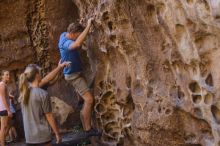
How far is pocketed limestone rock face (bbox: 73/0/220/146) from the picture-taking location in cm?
440

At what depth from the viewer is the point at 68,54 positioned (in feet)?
20.8

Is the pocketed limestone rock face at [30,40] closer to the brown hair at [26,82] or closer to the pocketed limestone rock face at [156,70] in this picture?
the pocketed limestone rock face at [156,70]

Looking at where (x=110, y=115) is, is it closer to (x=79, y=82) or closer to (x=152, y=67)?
(x=79, y=82)

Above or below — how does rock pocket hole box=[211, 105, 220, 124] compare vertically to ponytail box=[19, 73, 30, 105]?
below

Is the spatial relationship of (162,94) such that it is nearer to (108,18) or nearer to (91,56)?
(108,18)

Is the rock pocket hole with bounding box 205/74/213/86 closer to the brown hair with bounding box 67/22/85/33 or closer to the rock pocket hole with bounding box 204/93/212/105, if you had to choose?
the rock pocket hole with bounding box 204/93/212/105

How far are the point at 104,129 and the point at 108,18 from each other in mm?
1717

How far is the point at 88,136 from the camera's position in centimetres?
662

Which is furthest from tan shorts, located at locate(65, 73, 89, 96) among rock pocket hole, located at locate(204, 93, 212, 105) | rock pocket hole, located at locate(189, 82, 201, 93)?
rock pocket hole, located at locate(204, 93, 212, 105)

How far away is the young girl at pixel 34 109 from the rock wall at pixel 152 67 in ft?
3.94

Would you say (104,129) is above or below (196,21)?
below

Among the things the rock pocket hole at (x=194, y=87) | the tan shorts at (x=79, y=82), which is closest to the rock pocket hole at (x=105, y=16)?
the tan shorts at (x=79, y=82)

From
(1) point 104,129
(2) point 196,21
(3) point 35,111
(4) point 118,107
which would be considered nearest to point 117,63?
(4) point 118,107

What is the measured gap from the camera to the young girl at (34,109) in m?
5.03
